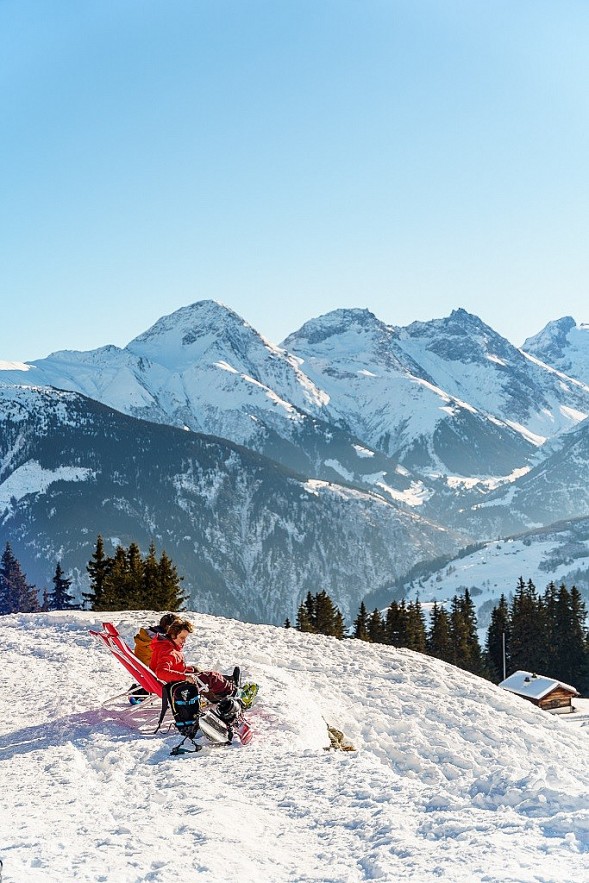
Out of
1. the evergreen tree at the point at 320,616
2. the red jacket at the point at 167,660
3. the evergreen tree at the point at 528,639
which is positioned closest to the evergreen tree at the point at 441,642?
the evergreen tree at the point at 528,639

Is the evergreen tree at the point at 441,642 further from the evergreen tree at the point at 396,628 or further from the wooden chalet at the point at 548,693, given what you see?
the wooden chalet at the point at 548,693

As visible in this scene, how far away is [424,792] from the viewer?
11.3 meters

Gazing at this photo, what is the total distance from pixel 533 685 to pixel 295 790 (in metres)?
57.5

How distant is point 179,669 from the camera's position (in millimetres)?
15977

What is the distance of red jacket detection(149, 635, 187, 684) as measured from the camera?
52.3 feet

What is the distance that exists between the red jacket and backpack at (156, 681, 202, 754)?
0.50m

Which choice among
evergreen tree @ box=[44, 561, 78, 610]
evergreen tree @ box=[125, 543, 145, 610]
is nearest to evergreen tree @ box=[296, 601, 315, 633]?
evergreen tree @ box=[44, 561, 78, 610]

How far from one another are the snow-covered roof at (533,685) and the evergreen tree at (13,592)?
1747 inches

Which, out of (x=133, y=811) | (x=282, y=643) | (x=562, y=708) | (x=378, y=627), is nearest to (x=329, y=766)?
(x=133, y=811)

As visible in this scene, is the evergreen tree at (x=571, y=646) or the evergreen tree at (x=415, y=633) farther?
the evergreen tree at (x=571, y=646)

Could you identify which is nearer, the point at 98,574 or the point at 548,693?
the point at 98,574

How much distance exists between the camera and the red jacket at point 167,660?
15934 mm

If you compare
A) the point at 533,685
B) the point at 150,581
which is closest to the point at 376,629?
the point at 533,685

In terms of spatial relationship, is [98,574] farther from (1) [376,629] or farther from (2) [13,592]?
(1) [376,629]
